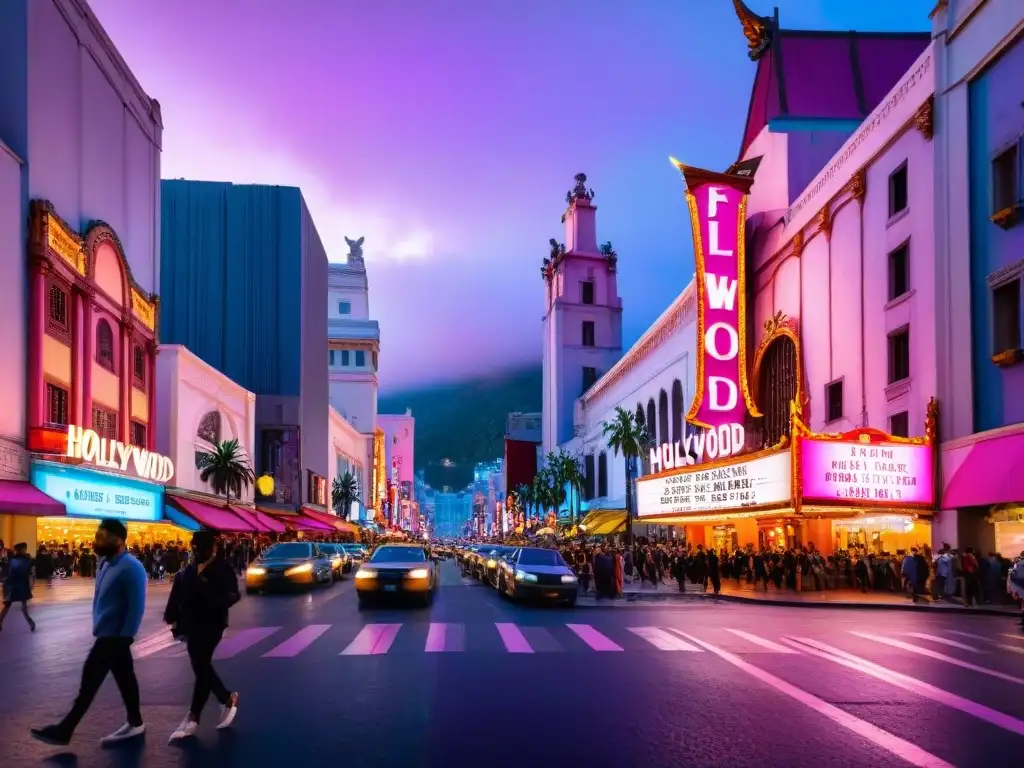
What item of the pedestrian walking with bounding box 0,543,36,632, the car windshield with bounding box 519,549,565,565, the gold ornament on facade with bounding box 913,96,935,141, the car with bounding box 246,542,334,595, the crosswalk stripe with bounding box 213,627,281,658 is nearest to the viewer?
the crosswalk stripe with bounding box 213,627,281,658

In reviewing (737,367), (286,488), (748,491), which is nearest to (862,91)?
(737,367)

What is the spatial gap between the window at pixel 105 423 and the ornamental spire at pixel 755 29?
32.3 meters

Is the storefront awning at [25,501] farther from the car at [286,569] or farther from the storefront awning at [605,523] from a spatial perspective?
the storefront awning at [605,523]

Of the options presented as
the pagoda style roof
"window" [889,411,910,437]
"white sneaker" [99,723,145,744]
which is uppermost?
the pagoda style roof

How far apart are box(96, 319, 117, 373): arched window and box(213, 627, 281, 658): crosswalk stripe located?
996 inches

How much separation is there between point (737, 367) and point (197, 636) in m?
36.4

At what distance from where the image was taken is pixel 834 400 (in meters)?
37.7

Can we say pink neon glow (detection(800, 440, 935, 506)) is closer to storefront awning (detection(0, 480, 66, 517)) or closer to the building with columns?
storefront awning (detection(0, 480, 66, 517))

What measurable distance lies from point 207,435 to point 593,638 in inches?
1767

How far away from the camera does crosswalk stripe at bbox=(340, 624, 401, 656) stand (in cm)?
1464

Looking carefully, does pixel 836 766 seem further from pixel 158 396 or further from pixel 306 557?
pixel 158 396

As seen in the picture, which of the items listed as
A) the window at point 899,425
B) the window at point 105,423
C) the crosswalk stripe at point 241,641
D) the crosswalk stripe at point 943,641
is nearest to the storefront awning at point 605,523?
the window at point 105,423

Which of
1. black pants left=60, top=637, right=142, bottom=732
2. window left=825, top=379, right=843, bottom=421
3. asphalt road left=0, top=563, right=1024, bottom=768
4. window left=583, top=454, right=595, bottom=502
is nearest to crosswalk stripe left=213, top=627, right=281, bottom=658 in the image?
asphalt road left=0, top=563, right=1024, bottom=768

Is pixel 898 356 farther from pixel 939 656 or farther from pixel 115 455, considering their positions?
pixel 115 455
